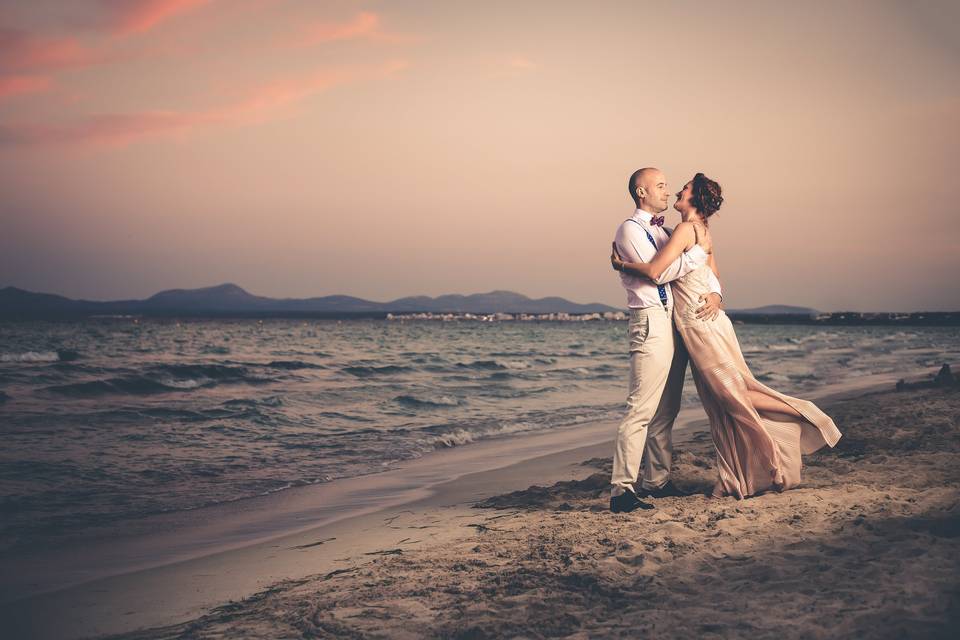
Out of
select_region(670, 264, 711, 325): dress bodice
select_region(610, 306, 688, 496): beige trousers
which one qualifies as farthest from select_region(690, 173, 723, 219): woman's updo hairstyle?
select_region(610, 306, 688, 496): beige trousers

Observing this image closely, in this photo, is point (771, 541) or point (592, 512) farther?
point (592, 512)

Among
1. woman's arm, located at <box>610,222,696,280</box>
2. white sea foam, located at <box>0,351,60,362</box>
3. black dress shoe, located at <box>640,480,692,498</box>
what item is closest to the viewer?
woman's arm, located at <box>610,222,696,280</box>

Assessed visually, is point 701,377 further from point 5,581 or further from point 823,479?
point 5,581

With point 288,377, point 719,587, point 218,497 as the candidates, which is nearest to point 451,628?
point 719,587

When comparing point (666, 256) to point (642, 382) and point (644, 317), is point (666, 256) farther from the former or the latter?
point (642, 382)

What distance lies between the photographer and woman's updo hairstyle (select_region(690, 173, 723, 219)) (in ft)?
16.2

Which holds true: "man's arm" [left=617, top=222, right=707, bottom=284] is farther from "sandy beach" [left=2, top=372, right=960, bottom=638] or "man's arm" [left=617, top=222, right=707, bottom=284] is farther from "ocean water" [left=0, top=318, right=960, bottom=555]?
"ocean water" [left=0, top=318, right=960, bottom=555]

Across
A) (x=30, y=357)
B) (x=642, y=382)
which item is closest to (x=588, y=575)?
(x=642, y=382)

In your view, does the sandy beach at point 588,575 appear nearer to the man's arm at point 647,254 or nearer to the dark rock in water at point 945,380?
the man's arm at point 647,254

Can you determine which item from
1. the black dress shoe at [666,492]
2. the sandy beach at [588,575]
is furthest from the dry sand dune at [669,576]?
the black dress shoe at [666,492]

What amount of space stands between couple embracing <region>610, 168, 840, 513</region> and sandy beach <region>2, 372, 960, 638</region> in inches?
10.4

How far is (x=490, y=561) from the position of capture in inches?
156

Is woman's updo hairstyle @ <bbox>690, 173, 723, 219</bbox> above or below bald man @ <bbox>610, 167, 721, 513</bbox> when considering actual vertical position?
above

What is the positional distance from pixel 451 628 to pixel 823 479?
11.6 ft
